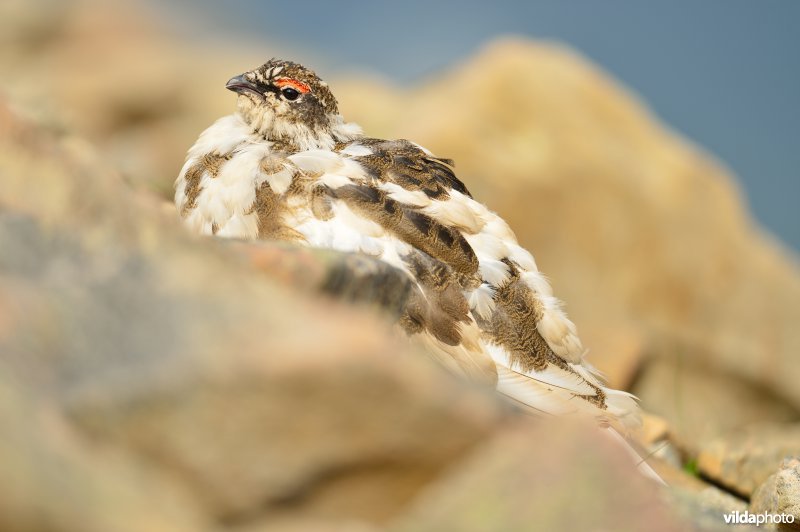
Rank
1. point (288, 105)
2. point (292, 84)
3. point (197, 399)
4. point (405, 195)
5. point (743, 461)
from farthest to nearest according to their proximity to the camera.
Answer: point (292, 84) → point (288, 105) → point (743, 461) → point (405, 195) → point (197, 399)

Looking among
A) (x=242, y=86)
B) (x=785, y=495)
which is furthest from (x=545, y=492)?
(x=242, y=86)

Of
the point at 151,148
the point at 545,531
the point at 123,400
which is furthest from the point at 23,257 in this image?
the point at 151,148

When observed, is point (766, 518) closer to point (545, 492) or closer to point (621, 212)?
point (545, 492)

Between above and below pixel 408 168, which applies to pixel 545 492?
below

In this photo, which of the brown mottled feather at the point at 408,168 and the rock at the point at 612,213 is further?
the rock at the point at 612,213

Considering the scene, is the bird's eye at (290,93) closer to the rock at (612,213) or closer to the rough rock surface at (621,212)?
the rough rock surface at (621,212)

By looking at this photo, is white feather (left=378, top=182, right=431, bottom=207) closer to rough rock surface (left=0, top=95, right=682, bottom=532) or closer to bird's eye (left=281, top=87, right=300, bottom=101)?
bird's eye (left=281, top=87, right=300, bottom=101)

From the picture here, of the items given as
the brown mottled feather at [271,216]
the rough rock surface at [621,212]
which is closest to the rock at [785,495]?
the brown mottled feather at [271,216]
